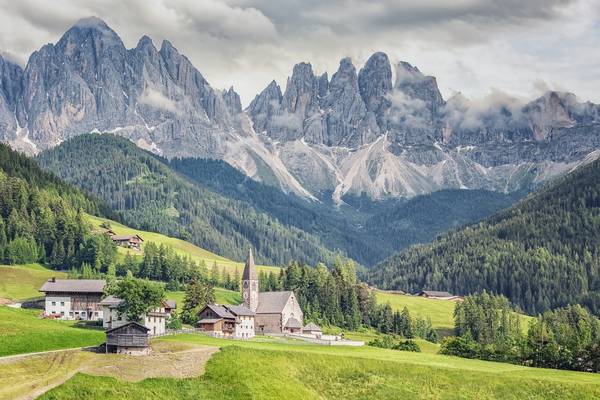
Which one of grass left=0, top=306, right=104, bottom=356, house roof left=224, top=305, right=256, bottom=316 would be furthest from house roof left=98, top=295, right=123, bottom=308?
house roof left=224, top=305, right=256, bottom=316

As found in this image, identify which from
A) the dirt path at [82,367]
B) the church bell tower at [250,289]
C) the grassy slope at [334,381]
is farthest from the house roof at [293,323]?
the dirt path at [82,367]

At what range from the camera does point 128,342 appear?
4193 inches

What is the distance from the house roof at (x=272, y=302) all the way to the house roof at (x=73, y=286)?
120 feet

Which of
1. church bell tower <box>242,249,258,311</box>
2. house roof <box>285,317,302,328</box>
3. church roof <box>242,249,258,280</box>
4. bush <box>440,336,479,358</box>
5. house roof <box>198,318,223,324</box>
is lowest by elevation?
bush <box>440,336,479,358</box>

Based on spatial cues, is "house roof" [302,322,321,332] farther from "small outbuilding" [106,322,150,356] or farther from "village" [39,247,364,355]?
"small outbuilding" [106,322,150,356]

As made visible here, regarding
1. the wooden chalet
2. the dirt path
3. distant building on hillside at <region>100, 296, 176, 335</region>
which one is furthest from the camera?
the wooden chalet

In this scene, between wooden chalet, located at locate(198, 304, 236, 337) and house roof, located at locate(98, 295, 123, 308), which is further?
wooden chalet, located at locate(198, 304, 236, 337)

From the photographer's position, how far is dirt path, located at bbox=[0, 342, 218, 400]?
91.3 m

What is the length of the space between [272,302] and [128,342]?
84853 millimetres

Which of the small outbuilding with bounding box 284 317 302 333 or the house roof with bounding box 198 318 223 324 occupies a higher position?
the house roof with bounding box 198 318 223 324

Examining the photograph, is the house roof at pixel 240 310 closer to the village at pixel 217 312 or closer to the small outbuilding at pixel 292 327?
the village at pixel 217 312

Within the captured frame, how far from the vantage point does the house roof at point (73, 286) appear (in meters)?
180

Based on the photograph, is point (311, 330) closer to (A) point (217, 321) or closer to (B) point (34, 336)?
(A) point (217, 321)

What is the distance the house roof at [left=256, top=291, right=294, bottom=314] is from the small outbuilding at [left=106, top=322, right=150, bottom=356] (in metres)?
79.8
